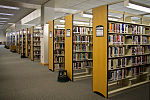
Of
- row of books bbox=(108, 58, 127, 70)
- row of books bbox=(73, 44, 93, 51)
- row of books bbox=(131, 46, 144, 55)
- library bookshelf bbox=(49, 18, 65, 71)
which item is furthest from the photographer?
library bookshelf bbox=(49, 18, 65, 71)

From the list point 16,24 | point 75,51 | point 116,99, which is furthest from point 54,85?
point 16,24

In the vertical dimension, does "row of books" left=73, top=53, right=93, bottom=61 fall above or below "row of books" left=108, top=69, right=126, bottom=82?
above

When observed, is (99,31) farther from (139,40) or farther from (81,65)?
(81,65)

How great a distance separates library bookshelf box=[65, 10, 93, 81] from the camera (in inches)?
190

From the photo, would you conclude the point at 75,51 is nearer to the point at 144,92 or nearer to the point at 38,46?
the point at 144,92

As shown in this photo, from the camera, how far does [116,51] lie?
3758 millimetres

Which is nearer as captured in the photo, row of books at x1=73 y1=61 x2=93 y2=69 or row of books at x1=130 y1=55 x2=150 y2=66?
row of books at x1=130 y1=55 x2=150 y2=66

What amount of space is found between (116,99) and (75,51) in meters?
2.43

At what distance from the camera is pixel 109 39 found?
357 centimetres

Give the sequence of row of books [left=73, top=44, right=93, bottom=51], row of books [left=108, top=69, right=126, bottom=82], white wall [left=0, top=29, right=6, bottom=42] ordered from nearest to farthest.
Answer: row of books [left=108, top=69, right=126, bottom=82], row of books [left=73, top=44, right=93, bottom=51], white wall [left=0, top=29, right=6, bottom=42]

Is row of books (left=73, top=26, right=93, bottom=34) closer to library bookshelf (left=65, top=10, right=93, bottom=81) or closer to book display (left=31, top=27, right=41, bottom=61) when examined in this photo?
library bookshelf (left=65, top=10, right=93, bottom=81)

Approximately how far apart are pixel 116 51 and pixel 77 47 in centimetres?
185

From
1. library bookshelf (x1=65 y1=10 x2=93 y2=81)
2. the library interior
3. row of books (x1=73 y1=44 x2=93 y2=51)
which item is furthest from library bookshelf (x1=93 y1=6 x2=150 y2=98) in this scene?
row of books (x1=73 y1=44 x2=93 y2=51)

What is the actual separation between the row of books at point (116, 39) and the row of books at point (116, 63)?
19.8 inches
